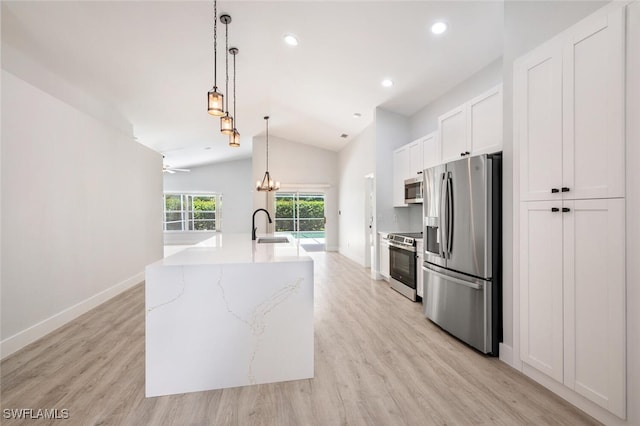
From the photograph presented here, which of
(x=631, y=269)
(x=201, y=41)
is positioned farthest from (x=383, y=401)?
(x=201, y=41)

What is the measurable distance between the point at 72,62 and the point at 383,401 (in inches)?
184

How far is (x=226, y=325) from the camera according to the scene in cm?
193

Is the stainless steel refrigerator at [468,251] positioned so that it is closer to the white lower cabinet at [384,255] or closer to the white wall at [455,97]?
the white wall at [455,97]

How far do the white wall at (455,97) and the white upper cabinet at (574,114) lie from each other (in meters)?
1.36

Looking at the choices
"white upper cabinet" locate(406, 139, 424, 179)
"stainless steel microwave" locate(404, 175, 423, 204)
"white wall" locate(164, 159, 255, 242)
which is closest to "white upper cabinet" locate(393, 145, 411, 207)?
"white upper cabinet" locate(406, 139, 424, 179)

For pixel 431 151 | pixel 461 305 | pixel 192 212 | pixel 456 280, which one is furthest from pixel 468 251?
pixel 192 212

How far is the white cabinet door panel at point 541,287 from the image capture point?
186cm

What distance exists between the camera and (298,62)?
152 inches

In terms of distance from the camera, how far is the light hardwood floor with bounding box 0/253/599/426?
168 cm

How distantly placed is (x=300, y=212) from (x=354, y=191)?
2.41m

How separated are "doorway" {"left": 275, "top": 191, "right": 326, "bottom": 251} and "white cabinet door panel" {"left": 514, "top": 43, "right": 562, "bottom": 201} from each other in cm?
677

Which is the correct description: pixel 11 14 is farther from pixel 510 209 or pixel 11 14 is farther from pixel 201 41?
pixel 510 209

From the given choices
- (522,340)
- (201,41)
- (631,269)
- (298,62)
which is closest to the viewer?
(631,269)

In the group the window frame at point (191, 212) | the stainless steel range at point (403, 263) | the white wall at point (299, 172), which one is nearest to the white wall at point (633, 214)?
the stainless steel range at point (403, 263)
